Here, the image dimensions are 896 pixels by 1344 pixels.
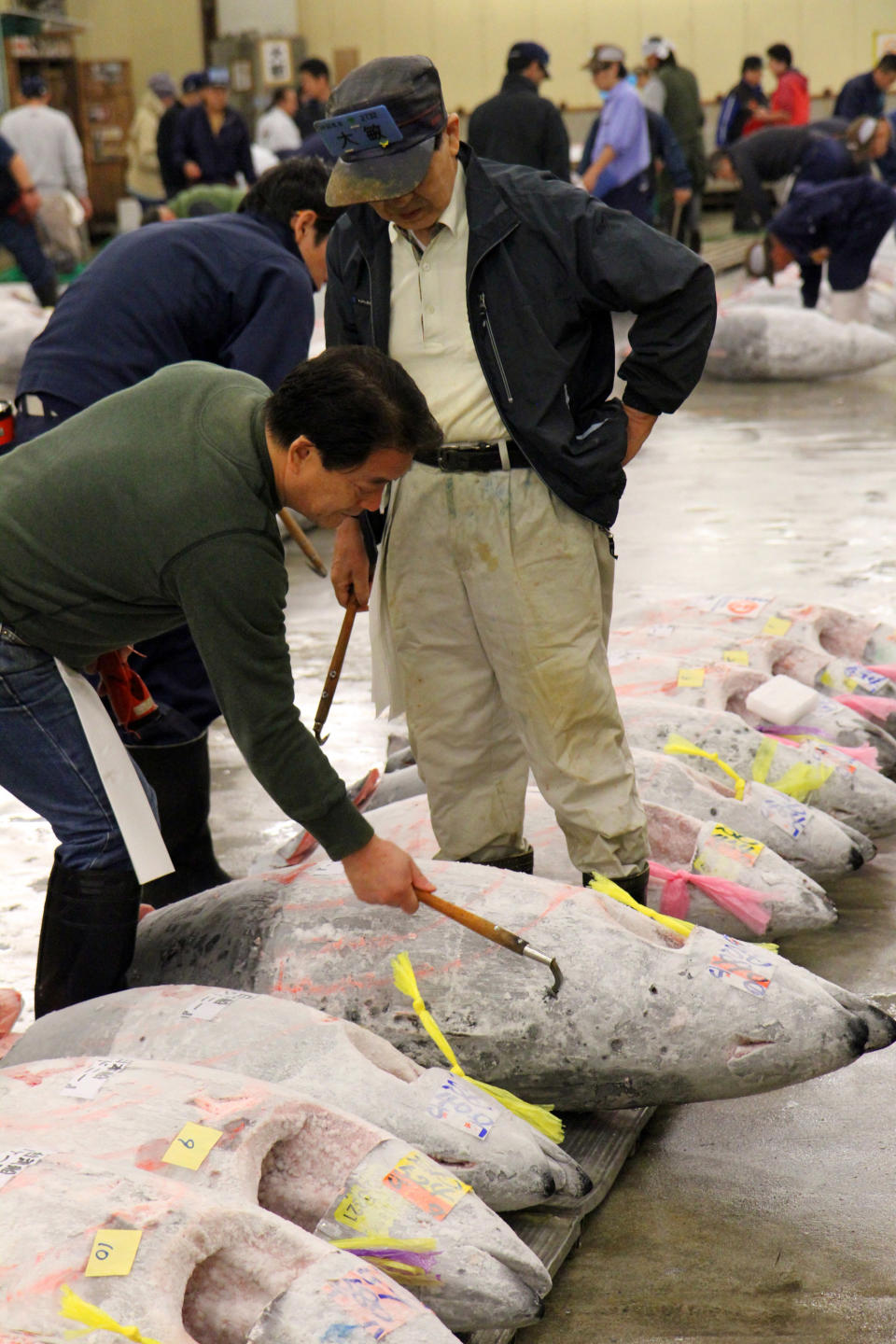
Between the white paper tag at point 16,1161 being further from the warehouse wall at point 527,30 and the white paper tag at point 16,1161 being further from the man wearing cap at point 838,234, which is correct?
the warehouse wall at point 527,30

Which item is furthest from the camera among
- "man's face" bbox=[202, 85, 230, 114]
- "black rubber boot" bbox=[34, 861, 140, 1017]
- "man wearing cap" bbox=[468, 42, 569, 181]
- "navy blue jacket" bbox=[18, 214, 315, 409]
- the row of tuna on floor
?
"man's face" bbox=[202, 85, 230, 114]

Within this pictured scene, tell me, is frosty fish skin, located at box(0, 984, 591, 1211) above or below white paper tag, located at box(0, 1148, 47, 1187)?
below

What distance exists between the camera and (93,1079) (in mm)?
2199

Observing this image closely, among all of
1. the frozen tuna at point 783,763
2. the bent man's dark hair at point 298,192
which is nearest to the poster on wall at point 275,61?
the bent man's dark hair at point 298,192

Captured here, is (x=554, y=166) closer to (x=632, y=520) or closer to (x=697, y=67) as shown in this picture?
(x=632, y=520)

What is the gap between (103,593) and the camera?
7.80 ft

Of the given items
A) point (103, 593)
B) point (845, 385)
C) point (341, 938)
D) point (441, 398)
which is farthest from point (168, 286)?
point (845, 385)

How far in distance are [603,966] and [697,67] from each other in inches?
873

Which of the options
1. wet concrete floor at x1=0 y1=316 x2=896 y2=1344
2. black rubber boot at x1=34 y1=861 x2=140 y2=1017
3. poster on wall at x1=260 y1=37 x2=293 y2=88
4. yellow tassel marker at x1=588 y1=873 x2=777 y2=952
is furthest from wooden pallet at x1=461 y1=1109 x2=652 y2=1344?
poster on wall at x1=260 y1=37 x2=293 y2=88

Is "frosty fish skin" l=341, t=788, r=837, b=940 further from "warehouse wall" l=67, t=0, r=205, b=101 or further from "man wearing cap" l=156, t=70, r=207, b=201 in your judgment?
"warehouse wall" l=67, t=0, r=205, b=101

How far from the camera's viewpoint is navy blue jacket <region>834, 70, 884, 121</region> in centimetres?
1291

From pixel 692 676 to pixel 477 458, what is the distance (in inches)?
56.5

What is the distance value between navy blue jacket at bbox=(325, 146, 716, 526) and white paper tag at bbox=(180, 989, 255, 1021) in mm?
1066

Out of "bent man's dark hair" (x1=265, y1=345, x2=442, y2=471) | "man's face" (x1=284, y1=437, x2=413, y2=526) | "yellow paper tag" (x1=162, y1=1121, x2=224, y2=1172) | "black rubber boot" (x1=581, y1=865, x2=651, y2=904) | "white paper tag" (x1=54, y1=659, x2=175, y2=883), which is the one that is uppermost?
"bent man's dark hair" (x1=265, y1=345, x2=442, y2=471)
